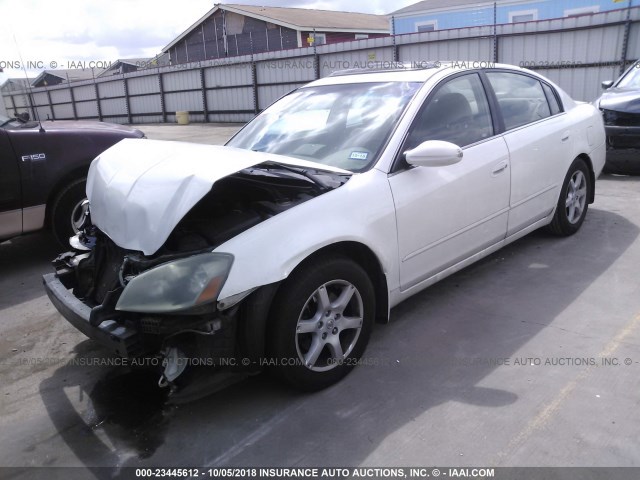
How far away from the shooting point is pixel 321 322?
2.80 metres

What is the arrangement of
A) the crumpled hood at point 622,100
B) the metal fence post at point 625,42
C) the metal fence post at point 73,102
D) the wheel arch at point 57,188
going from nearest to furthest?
the wheel arch at point 57,188, the crumpled hood at point 622,100, the metal fence post at point 625,42, the metal fence post at point 73,102

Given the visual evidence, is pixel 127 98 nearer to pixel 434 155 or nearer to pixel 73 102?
pixel 73 102

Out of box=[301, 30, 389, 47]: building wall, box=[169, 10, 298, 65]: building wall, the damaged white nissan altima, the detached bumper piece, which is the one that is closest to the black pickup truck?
the damaged white nissan altima

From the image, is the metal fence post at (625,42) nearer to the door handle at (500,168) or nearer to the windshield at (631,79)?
the windshield at (631,79)

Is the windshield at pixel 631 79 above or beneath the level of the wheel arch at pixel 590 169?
above

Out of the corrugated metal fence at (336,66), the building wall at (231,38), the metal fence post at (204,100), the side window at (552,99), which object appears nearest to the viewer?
the side window at (552,99)

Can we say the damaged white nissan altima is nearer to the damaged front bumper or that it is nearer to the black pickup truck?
the damaged front bumper

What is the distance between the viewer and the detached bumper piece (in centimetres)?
246

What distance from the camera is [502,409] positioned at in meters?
2.65

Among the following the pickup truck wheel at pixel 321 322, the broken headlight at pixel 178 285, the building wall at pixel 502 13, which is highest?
the building wall at pixel 502 13

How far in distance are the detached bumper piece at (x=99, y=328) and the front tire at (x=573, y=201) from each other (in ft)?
12.5

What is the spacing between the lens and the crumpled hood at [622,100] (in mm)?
7176

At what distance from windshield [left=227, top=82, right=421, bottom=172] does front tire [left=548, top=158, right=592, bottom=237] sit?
205 centimetres

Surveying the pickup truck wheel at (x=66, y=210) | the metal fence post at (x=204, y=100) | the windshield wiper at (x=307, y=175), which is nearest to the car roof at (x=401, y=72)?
the windshield wiper at (x=307, y=175)
